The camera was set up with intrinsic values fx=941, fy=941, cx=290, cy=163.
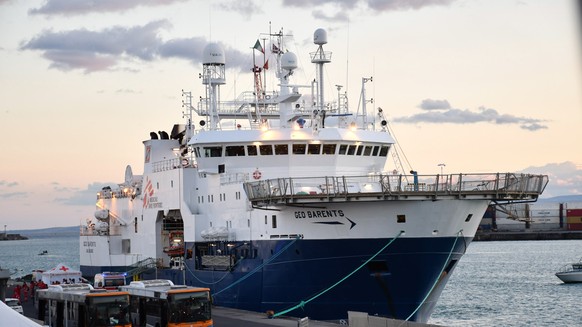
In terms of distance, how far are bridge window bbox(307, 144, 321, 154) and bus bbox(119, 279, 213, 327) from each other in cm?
951

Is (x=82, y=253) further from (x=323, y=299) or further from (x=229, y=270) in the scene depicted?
(x=323, y=299)

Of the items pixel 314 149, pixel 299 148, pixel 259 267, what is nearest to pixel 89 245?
pixel 299 148

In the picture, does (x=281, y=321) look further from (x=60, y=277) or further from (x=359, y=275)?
(x=60, y=277)

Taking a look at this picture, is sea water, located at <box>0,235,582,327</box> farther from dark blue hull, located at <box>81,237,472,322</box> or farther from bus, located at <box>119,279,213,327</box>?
bus, located at <box>119,279,213,327</box>

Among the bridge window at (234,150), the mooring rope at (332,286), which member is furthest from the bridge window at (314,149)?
the mooring rope at (332,286)

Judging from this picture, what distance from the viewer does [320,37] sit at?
37.5 m

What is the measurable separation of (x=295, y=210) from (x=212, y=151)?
652 cm

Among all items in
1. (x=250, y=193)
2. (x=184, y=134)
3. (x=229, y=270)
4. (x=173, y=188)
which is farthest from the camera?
(x=184, y=134)

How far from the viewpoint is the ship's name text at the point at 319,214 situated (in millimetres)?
31337

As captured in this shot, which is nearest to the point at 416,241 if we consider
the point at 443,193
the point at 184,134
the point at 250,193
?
the point at 443,193

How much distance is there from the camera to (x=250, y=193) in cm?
3278

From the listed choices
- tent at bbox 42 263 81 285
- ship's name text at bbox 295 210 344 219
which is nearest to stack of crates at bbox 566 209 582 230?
tent at bbox 42 263 81 285

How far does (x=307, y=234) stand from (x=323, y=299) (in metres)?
2.26

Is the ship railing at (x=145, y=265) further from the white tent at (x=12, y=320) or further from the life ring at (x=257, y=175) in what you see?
the white tent at (x=12, y=320)
